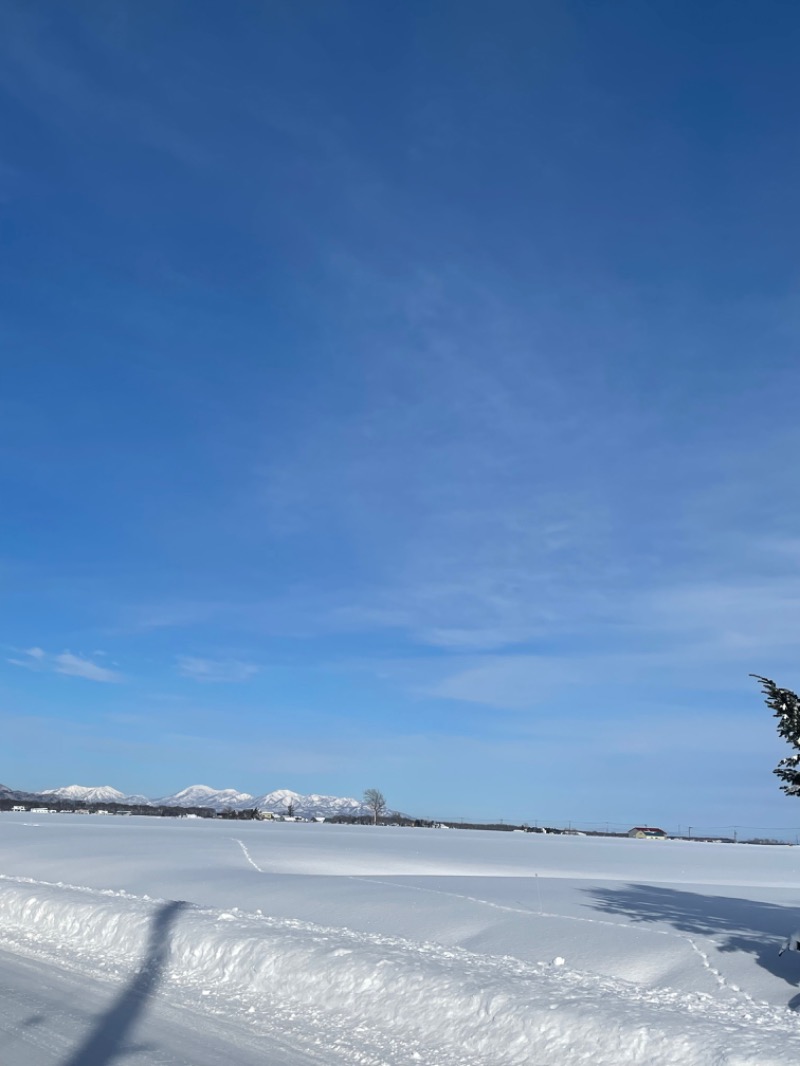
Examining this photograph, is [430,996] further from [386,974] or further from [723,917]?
[723,917]

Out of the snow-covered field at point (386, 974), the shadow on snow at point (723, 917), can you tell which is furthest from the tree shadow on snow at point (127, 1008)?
the shadow on snow at point (723, 917)

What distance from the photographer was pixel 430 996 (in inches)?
336

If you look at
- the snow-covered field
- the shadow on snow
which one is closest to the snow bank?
the snow-covered field

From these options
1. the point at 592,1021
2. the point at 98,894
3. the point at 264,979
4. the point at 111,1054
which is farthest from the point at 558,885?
the point at 111,1054

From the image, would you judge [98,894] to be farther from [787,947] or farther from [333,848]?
[333,848]

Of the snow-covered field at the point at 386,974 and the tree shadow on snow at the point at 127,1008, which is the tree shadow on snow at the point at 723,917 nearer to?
the snow-covered field at the point at 386,974

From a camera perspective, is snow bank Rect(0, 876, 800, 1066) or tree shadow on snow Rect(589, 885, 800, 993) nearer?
snow bank Rect(0, 876, 800, 1066)

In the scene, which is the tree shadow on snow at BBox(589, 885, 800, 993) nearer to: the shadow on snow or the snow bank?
the shadow on snow

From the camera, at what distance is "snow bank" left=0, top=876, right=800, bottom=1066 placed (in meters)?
7.21

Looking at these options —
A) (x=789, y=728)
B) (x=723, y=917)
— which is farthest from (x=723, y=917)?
(x=789, y=728)

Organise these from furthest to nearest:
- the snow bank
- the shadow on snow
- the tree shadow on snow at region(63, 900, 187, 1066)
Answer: the shadow on snow, the snow bank, the tree shadow on snow at region(63, 900, 187, 1066)

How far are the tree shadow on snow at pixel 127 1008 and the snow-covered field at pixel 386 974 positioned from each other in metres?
0.03

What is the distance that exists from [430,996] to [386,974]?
778mm

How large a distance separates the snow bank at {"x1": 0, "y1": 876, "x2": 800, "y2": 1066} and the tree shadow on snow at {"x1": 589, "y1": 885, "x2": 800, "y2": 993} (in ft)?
6.01
